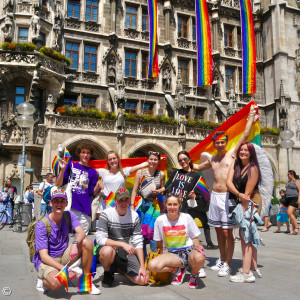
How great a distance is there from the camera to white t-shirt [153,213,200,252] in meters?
4.36

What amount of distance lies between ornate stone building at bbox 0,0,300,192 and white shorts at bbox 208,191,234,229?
14238mm

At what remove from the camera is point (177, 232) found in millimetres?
4375

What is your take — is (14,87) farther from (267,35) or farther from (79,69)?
(267,35)

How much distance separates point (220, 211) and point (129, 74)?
64.0 ft

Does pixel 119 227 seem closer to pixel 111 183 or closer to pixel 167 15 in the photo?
pixel 111 183

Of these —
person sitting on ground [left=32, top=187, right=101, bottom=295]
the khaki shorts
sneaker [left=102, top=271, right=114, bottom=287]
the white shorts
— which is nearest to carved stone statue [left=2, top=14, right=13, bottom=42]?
person sitting on ground [left=32, top=187, right=101, bottom=295]

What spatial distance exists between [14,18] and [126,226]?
64.9ft

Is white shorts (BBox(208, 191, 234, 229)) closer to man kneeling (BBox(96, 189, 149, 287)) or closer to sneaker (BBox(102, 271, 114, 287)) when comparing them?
man kneeling (BBox(96, 189, 149, 287))

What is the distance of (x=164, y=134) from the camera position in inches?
824

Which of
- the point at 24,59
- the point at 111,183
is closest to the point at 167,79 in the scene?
the point at 24,59

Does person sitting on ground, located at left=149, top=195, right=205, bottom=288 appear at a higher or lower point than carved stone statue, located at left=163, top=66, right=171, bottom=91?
lower

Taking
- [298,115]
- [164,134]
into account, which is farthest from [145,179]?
[298,115]

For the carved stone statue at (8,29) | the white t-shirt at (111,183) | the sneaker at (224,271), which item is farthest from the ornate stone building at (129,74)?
the sneaker at (224,271)

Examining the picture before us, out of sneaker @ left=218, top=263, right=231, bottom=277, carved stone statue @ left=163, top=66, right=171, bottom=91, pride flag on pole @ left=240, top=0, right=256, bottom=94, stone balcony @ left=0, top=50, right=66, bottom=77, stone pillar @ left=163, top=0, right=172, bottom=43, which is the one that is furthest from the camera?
pride flag on pole @ left=240, top=0, right=256, bottom=94
